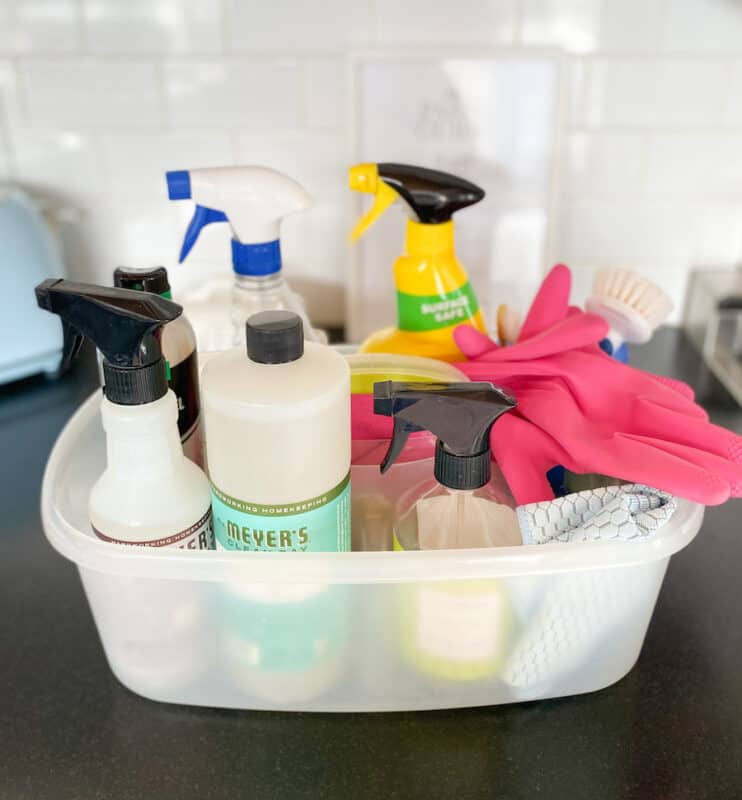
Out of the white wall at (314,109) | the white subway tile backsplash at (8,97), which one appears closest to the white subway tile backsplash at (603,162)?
the white wall at (314,109)

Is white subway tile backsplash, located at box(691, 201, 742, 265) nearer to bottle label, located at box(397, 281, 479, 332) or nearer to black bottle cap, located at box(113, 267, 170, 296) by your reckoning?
bottle label, located at box(397, 281, 479, 332)

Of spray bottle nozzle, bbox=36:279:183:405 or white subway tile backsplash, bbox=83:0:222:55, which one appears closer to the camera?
spray bottle nozzle, bbox=36:279:183:405

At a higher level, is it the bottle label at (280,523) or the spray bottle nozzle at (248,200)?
the spray bottle nozzle at (248,200)

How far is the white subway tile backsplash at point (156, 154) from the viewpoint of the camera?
37.1 inches

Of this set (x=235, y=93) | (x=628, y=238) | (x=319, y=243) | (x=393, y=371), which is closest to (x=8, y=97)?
(x=235, y=93)

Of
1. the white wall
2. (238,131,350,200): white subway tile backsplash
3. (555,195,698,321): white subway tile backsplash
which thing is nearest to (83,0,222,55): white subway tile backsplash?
the white wall

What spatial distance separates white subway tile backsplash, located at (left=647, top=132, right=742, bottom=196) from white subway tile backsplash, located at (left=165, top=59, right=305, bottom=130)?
1.25 feet

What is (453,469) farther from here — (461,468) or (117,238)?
(117,238)

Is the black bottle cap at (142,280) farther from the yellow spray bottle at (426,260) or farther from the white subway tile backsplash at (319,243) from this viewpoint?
the white subway tile backsplash at (319,243)

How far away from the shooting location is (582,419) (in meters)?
0.58

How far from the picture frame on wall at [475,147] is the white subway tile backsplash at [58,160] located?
11.2 inches

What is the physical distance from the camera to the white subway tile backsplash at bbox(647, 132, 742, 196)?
3.14 feet

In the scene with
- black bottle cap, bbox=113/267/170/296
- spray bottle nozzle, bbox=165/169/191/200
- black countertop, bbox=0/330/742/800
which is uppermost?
spray bottle nozzle, bbox=165/169/191/200

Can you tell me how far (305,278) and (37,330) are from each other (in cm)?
29
